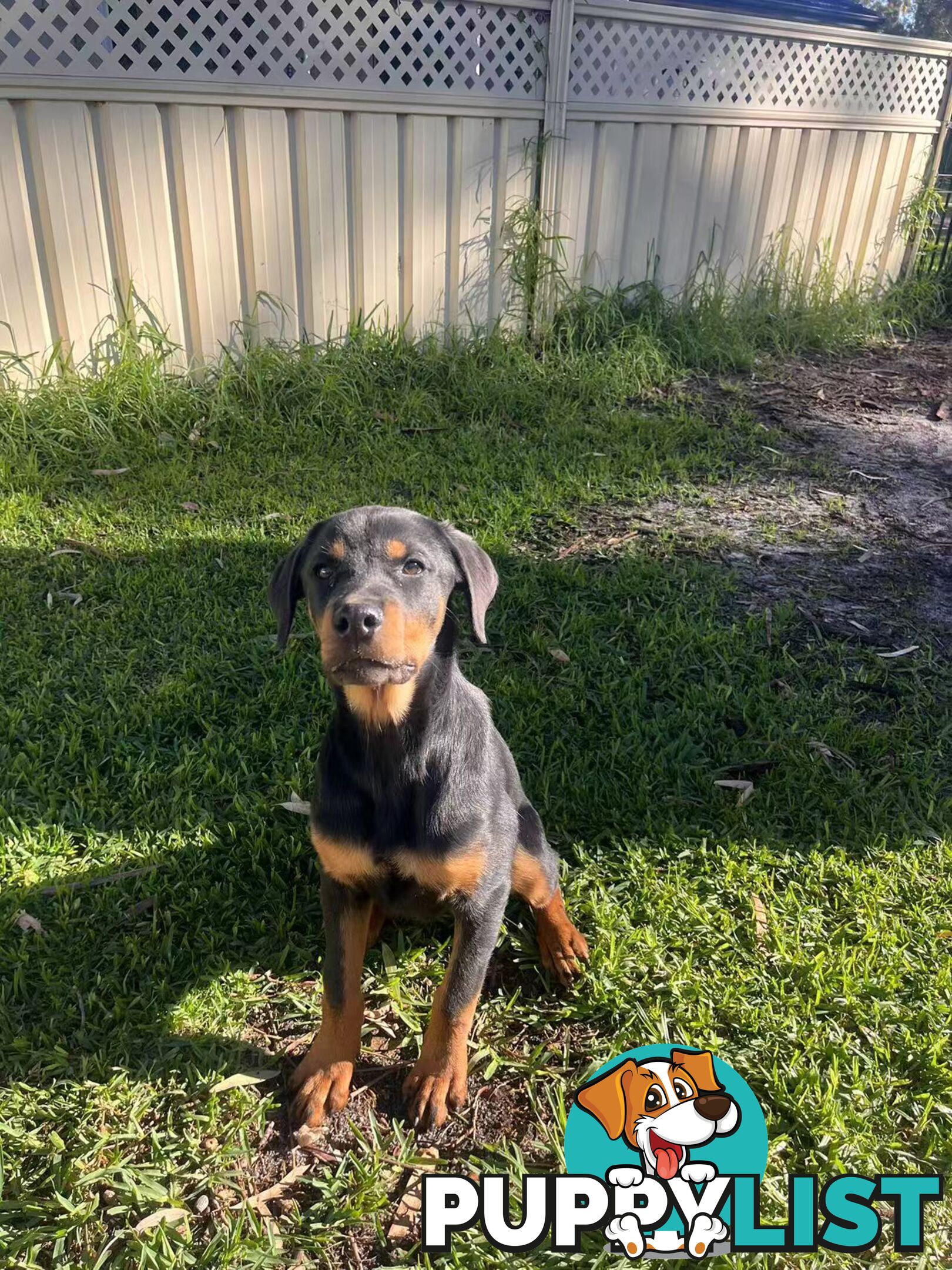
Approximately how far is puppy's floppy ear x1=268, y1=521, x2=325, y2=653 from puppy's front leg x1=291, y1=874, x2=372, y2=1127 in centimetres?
65

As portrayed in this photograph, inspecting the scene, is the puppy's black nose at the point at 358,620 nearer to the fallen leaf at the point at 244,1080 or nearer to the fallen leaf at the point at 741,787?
the fallen leaf at the point at 244,1080

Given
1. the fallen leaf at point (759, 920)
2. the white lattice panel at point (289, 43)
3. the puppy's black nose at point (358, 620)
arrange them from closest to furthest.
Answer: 1. the puppy's black nose at point (358, 620)
2. the fallen leaf at point (759, 920)
3. the white lattice panel at point (289, 43)

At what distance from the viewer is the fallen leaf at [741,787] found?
3.08 metres

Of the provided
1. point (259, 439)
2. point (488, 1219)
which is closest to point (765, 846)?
point (488, 1219)

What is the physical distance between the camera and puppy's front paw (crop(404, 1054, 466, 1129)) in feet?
6.92

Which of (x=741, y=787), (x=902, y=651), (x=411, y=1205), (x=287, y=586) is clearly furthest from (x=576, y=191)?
(x=411, y=1205)

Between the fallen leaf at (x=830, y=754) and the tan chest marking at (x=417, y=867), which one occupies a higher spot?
the tan chest marking at (x=417, y=867)

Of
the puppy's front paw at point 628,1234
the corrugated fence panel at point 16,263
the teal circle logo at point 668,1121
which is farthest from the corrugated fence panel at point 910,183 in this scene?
the puppy's front paw at point 628,1234

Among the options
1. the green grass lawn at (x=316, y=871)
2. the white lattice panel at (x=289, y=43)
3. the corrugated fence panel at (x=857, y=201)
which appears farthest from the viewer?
the corrugated fence panel at (x=857, y=201)

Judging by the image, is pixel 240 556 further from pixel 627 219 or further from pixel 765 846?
pixel 627 219

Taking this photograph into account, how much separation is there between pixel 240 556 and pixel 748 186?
19.5 feet

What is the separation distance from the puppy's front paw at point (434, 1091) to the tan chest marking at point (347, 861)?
49 cm

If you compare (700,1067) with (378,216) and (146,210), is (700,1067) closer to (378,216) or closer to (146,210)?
(146,210)

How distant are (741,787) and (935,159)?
855 centimetres
